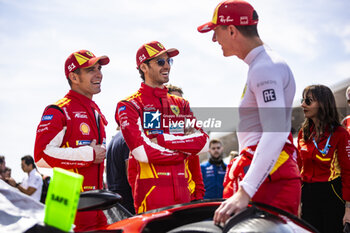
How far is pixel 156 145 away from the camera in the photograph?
353 cm

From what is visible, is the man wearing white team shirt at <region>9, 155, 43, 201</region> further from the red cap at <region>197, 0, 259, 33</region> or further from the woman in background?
the red cap at <region>197, 0, 259, 33</region>

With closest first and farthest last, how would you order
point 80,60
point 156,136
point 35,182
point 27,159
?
point 156,136 → point 80,60 → point 35,182 → point 27,159

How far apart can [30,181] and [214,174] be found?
3.87 metres

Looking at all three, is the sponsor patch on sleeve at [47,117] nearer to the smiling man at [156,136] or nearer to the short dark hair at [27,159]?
the smiling man at [156,136]

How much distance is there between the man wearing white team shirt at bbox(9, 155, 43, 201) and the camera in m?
8.30

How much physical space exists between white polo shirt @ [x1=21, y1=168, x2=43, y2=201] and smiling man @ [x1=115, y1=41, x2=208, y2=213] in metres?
5.05

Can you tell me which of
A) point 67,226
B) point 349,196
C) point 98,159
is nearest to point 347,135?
point 349,196

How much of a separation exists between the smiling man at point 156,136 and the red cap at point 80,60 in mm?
436

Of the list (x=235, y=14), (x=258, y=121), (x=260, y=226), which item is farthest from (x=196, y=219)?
(x=235, y=14)

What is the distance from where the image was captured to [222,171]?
24.3 ft

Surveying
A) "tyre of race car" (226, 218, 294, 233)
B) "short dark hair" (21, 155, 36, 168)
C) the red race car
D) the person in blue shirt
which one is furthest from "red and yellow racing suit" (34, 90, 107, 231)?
"short dark hair" (21, 155, 36, 168)

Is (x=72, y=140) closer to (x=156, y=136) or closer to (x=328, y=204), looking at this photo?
(x=156, y=136)

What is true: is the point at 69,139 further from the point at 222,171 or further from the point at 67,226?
the point at 222,171

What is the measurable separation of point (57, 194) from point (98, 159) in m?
1.71
